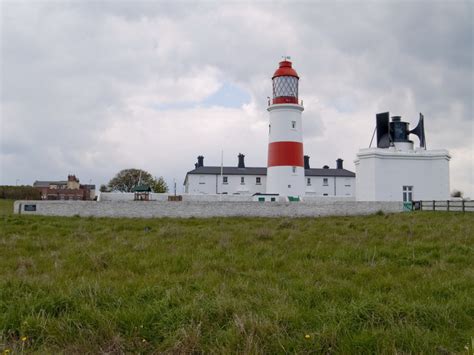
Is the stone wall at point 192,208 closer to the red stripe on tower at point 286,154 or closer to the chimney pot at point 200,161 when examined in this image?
the red stripe on tower at point 286,154

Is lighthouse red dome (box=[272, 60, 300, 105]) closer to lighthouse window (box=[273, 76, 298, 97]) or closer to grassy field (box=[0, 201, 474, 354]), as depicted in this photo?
lighthouse window (box=[273, 76, 298, 97])

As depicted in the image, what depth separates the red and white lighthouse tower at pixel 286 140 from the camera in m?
31.0

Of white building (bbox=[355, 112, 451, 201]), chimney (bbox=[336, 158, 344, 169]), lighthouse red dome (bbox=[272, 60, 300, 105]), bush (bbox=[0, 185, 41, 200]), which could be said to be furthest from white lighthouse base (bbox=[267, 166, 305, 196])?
chimney (bbox=[336, 158, 344, 169])

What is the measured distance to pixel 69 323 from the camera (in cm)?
486

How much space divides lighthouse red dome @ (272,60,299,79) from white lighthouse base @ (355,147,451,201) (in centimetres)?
787

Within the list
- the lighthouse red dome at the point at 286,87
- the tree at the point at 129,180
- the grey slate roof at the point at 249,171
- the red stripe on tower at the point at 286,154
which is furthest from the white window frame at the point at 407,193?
the tree at the point at 129,180

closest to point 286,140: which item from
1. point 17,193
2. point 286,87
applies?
point 286,87

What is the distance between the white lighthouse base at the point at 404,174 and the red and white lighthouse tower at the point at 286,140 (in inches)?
183

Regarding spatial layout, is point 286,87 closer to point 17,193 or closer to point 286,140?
point 286,140

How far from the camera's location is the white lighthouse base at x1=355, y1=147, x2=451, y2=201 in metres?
29.5

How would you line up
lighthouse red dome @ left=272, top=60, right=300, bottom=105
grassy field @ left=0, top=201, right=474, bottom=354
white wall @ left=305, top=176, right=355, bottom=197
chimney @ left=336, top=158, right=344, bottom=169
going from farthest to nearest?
chimney @ left=336, top=158, right=344, bottom=169 → white wall @ left=305, top=176, right=355, bottom=197 → lighthouse red dome @ left=272, top=60, right=300, bottom=105 → grassy field @ left=0, top=201, right=474, bottom=354

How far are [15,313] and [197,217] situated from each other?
55.4 ft

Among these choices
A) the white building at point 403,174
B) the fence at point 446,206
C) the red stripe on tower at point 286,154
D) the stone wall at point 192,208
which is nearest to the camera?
the stone wall at point 192,208

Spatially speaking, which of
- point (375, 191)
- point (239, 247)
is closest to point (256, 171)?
point (375, 191)
